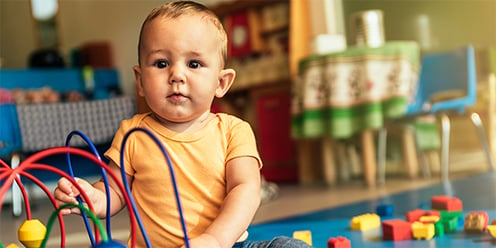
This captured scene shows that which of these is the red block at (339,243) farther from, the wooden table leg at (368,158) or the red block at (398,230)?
the wooden table leg at (368,158)

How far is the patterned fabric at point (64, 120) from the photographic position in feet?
10.0

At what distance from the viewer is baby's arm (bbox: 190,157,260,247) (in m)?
0.82

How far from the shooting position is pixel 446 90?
10.9ft

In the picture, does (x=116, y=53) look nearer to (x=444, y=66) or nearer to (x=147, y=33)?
(x=444, y=66)

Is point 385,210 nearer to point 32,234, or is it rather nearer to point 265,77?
point 32,234

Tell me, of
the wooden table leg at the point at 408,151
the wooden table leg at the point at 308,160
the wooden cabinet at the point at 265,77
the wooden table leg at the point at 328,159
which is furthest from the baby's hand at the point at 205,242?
the wooden cabinet at the point at 265,77

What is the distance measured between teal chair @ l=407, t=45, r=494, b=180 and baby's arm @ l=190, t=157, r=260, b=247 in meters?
2.25

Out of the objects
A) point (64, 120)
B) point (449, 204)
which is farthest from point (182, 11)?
point (64, 120)

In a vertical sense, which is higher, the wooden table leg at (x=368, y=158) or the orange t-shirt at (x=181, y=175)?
the orange t-shirt at (x=181, y=175)

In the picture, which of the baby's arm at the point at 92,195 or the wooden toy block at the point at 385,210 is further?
the wooden toy block at the point at 385,210

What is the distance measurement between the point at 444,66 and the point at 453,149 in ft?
2.05

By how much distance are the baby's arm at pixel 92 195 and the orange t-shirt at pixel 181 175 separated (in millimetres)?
27

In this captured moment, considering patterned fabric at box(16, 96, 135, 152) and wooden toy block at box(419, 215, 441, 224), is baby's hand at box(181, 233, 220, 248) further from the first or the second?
patterned fabric at box(16, 96, 135, 152)

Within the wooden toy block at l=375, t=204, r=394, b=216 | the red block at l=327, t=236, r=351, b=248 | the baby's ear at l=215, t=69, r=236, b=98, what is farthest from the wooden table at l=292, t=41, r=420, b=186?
the baby's ear at l=215, t=69, r=236, b=98
